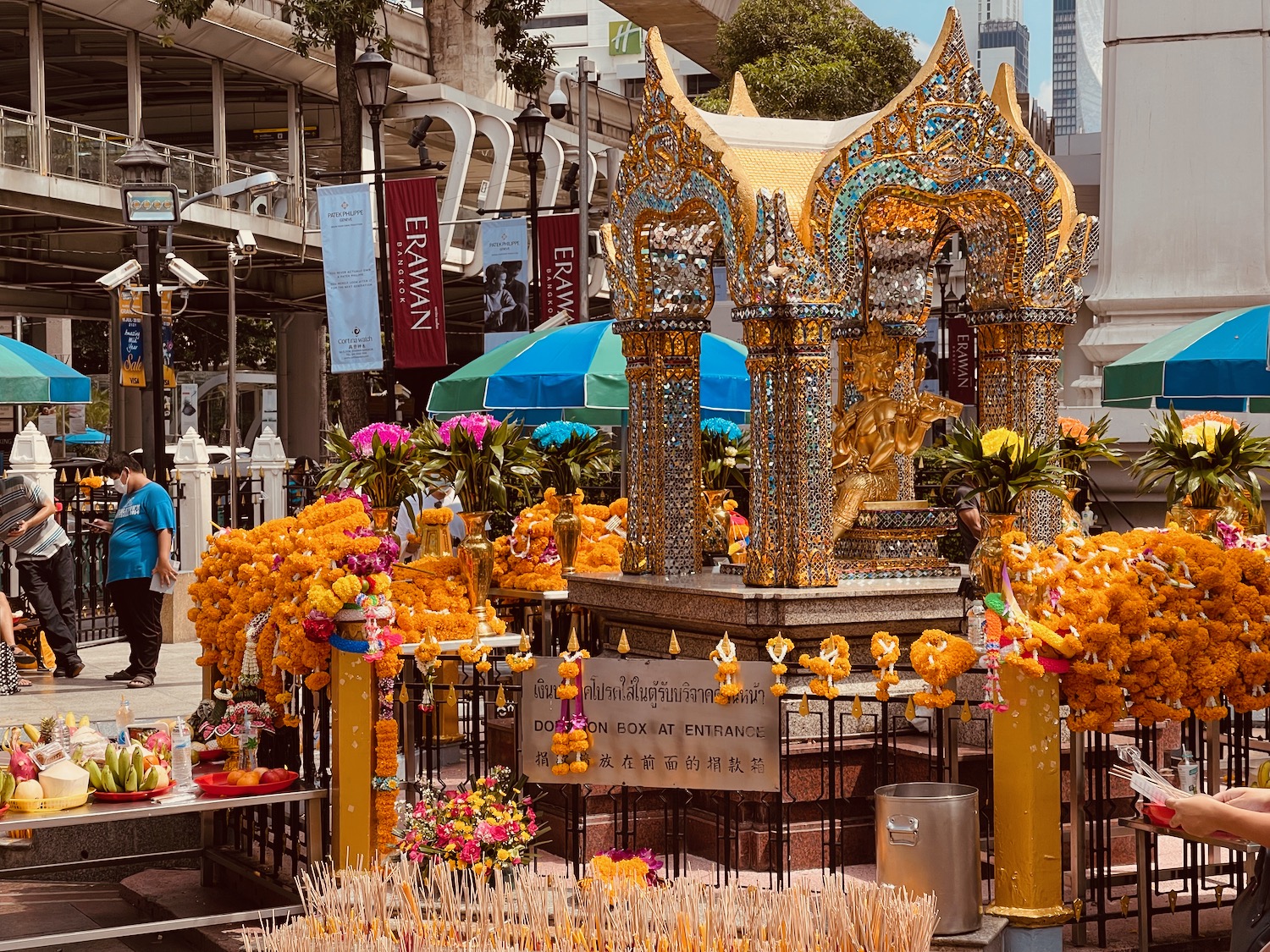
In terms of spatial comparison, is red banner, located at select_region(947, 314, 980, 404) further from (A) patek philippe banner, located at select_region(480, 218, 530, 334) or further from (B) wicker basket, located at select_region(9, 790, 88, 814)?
(B) wicker basket, located at select_region(9, 790, 88, 814)

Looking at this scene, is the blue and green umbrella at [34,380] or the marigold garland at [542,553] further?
the blue and green umbrella at [34,380]

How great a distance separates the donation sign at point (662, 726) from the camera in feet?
22.8

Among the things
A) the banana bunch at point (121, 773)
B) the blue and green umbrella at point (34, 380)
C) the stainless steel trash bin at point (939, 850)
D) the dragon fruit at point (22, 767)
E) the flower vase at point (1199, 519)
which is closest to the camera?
the stainless steel trash bin at point (939, 850)

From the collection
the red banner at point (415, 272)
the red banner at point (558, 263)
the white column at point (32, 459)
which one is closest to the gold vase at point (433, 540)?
the white column at point (32, 459)

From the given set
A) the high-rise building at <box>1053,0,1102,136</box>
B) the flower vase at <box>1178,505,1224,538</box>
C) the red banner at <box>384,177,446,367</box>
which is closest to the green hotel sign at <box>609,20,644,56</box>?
the high-rise building at <box>1053,0,1102,136</box>

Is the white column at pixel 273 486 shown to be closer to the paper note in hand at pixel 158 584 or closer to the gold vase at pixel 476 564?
the paper note in hand at pixel 158 584

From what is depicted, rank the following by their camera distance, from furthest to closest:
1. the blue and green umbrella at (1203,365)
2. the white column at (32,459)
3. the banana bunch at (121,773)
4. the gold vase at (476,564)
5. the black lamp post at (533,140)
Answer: the black lamp post at (533,140) → the white column at (32,459) → the blue and green umbrella at (1203,365) → the gold vase at (476,564) → the banana bunch at (121,773)

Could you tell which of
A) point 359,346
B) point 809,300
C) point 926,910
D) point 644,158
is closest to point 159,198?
point 359,346

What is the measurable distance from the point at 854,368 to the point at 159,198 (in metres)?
10.0

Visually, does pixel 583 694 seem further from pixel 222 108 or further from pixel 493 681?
pixel 222 108

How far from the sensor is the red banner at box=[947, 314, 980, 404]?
29.6 m

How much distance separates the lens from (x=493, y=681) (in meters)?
10.3

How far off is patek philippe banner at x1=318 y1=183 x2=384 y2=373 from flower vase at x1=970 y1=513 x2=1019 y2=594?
1291 cm

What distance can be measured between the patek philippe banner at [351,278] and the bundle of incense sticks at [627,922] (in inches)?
608
